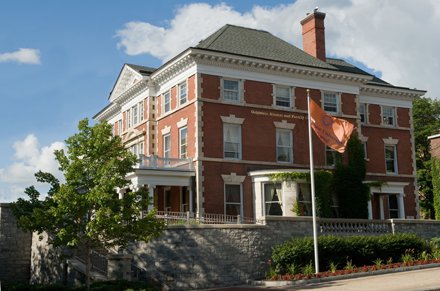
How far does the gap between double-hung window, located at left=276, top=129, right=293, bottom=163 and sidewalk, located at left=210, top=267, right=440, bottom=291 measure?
12.7 m

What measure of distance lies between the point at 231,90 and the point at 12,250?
1543cm

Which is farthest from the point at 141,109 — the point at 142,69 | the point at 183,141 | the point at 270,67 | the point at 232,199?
the point at 232,199

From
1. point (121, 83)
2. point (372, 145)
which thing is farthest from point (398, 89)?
point (121, 83)

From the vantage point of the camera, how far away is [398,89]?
142 ft

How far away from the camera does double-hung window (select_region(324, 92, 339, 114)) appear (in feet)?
126

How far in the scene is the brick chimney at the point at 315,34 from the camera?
40.5 meters

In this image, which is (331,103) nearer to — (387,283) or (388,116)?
(388,116)

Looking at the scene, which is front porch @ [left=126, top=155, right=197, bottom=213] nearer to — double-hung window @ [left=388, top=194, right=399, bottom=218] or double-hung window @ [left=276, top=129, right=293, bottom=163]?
double-hung window @ [left=276, top=129, right=293, bottom=163]

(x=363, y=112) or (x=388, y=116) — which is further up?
(x=363, y=112)

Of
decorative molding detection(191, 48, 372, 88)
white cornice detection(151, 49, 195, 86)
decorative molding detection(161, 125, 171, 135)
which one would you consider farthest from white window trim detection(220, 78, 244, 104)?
decorative molding detection(161, 125, 171, 135)

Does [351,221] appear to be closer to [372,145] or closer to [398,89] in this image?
[372,145]

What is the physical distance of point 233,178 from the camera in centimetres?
3412

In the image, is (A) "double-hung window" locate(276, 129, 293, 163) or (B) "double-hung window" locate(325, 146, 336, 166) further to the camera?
(B) "double-hung window" locate(325, 146, 336, 166)

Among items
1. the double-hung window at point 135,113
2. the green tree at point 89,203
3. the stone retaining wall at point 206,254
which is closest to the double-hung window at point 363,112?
the stone retaining wall at point 206,254
